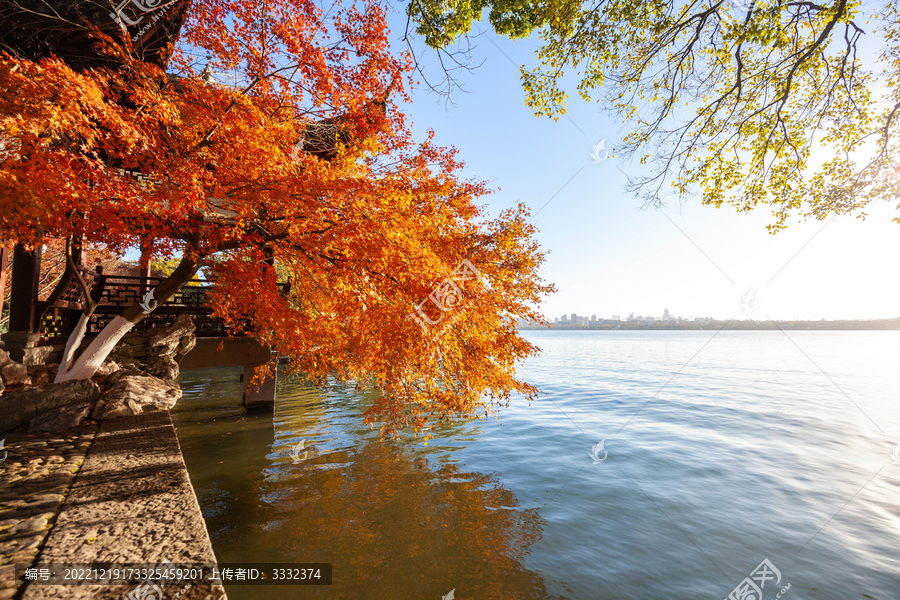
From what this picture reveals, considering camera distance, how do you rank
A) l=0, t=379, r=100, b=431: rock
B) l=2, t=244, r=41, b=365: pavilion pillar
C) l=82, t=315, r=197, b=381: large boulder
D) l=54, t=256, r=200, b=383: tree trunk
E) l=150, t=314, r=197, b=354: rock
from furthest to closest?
l=150, t=314, r=197, b=354: rock → l=82, t=315, r=197, b=381: large boulder → l=2, t=244, r=41, b=365: pavilion pillar → l=54, t=256, r=200, b=383: tree trunk → l=0, t=379, r=100, b=431: rock

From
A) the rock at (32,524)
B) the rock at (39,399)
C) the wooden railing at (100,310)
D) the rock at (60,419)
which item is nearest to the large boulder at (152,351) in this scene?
the wooden railing at (100,310)

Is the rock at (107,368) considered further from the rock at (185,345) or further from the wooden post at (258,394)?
the wooden post at (258,394)

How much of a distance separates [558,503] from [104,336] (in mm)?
11030

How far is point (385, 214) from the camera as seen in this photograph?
24.5 feet

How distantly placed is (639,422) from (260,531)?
44.2ft

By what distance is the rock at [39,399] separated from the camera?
656 cm

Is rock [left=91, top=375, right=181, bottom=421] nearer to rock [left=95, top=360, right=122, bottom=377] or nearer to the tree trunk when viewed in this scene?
the tree trunk

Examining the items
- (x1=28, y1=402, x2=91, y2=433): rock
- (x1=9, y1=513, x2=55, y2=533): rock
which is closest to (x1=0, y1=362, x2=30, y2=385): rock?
(x1=28, y1=402, x2=91, y2=433): rock

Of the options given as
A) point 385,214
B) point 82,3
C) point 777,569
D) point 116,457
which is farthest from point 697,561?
point 82,3

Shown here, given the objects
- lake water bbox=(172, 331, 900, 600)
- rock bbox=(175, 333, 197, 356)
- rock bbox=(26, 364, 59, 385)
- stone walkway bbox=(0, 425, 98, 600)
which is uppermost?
rock bbox=(175, 333, 197, 356)

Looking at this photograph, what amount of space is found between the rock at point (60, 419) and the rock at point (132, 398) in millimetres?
360

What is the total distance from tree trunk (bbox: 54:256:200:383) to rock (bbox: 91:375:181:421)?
70 centimetres

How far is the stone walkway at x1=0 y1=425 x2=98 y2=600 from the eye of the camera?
3.29 m

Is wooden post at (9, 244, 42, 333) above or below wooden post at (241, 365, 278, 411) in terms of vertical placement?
above
